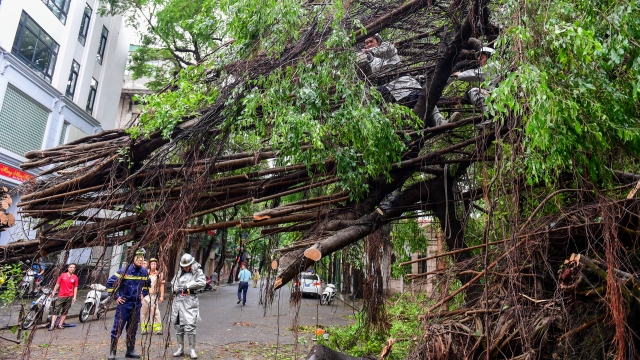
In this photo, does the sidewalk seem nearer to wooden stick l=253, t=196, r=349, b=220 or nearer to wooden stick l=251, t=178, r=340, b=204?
wooden stick l=251, t=178, r=340, b=204

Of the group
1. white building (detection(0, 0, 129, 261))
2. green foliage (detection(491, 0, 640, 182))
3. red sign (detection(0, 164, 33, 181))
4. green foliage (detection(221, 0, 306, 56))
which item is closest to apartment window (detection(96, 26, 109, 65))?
white building (detection(0, 0, 129, 261))

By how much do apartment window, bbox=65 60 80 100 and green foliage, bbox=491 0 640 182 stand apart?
67.5 ft

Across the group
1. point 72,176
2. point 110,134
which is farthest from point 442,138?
point 72,176

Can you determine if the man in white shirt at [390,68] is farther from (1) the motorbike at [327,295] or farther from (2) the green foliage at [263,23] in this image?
(1) the motorbike at [327,295]

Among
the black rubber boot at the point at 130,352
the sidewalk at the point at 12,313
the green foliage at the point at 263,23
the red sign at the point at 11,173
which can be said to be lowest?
the black rubber boot at the point at 130,352

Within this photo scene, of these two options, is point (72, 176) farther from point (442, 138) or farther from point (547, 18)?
point (547, 18)

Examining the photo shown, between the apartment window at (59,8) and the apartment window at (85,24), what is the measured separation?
53.5 inches

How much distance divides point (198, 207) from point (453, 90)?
5016 millimetres

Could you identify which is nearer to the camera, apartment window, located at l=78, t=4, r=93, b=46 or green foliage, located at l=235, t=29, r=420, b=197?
green foliage, located at l=235, t=29, r=420, b=197

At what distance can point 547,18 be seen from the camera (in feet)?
12.0

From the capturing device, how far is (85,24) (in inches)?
801

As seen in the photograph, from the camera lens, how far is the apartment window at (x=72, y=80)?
63.4 ft

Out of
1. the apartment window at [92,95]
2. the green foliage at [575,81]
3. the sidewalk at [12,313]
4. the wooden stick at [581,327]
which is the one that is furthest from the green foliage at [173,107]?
the apartment window at [92,95]

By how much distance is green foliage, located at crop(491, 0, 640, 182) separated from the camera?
3.26 m
